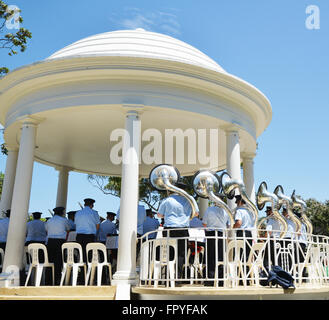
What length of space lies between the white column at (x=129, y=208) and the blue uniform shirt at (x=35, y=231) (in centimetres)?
322

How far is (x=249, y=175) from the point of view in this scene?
13.1 meters

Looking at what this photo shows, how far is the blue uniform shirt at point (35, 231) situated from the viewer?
10.4m

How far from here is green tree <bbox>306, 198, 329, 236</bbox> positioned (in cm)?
3812

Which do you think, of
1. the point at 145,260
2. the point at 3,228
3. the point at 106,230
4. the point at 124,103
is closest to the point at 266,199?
the point at 145,260

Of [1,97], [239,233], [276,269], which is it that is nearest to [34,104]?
[1,97]

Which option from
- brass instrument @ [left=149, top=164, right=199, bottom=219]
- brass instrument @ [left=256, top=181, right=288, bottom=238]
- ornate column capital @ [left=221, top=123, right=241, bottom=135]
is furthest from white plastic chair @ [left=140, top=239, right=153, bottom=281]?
ornate column capital @ [left=221, top=123, right=241, bottom=135]

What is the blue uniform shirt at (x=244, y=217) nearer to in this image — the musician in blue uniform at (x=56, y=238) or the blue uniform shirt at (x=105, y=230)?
the blue uniform shirt at (x=105, y=230)

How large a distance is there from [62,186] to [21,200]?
577 centimetres

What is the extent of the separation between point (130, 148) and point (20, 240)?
3.61 metres

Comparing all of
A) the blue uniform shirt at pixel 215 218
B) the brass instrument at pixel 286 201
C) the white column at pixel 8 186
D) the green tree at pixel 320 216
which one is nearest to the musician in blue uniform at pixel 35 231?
the white column at pixel 8 186

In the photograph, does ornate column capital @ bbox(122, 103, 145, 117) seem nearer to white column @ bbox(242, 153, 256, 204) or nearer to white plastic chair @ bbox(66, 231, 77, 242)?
white plastic chair @ bbox(66, 231, 77, 242)

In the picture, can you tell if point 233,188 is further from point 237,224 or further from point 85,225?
point 85,225

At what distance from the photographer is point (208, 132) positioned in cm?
1217

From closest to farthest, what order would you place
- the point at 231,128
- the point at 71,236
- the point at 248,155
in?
the point at 71,236 < the point at 231,128 < the point at 248,155
